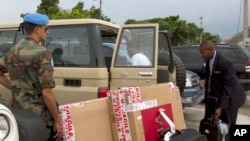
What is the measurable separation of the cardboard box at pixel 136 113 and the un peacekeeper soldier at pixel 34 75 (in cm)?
50

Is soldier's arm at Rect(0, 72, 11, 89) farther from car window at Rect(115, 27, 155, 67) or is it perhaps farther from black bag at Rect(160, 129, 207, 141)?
car window at Rect(115, 27, 155, 67)

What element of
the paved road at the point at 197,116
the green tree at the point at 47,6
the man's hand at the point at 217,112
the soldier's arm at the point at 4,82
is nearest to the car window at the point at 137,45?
the man's hand at the point at 217,112

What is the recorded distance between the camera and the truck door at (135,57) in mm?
4531

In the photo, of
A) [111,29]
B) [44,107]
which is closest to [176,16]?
[111,29]

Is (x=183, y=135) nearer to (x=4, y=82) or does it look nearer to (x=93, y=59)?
(x=4, y=82)

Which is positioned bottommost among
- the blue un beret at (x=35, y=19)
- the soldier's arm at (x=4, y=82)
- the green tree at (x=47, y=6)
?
the soldier's arm at (x=4, y=82)

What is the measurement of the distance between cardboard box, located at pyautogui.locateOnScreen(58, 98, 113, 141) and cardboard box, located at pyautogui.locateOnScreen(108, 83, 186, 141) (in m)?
0.05

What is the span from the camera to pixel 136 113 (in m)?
2.41

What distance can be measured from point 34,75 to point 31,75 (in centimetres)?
2

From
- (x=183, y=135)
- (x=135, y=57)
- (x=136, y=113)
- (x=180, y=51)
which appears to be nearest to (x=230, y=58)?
(x=180, y=51)

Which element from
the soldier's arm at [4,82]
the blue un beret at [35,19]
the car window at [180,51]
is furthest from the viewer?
the car window at [180,51]

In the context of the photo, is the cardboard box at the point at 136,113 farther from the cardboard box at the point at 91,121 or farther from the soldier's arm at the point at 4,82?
the soldier's arm at the point at 4,82

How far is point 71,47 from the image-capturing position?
4.77 meters

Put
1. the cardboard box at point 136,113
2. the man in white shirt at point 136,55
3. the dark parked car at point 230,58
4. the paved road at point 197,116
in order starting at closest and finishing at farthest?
the cardboard box at point 136,113 < the man in white shirt at point 136,55 < the paved road at point 197,116 < the dark parked car at point 230,58
